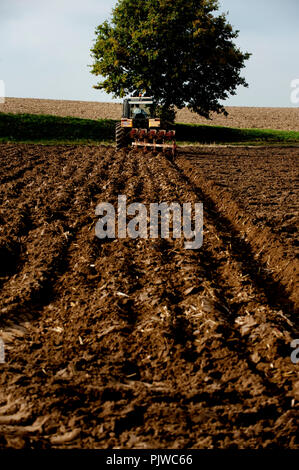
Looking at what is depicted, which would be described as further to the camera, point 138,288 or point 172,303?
point 138,288

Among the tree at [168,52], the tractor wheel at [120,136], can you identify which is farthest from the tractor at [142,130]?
the tree at [168,52]

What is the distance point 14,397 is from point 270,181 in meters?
12.0

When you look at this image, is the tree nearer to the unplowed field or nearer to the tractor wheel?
the tractor wheel

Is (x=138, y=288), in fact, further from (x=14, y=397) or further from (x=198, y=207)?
(x=198, y=207)

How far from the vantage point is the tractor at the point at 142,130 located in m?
19.3

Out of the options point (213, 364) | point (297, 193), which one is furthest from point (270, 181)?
point (213, 364)

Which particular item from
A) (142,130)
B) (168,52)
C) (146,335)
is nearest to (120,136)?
(142,130)

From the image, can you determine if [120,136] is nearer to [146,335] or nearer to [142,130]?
[142,130]

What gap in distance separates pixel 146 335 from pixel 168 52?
30.8m

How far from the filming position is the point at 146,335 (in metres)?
4.27

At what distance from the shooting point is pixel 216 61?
32656 mm

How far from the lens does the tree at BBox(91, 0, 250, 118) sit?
102ft

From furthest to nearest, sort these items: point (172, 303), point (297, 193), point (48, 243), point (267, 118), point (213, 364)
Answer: point (267, 118) → point (297, 193) → point (48, 243) → point (172, 303) → point (213, 364)

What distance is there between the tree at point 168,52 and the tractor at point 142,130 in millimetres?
10333
